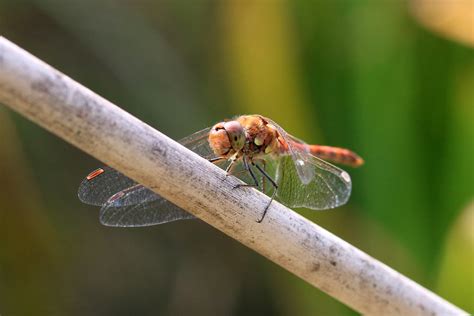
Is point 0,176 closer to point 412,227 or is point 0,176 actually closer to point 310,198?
point 310,198

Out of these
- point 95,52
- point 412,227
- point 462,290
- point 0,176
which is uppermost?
point 95,52

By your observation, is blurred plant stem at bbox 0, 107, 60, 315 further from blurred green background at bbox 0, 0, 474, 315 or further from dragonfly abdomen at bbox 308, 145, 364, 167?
dragonfly abdomen at bbox 308, 145, 364, 167

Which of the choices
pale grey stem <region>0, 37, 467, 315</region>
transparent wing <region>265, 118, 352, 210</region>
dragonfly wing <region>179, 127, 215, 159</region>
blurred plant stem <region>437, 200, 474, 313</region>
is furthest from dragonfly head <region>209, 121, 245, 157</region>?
blurred plant stem <region>437, 200, 474, 313</region>

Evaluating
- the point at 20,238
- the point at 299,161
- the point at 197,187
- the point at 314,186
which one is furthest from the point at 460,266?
the point at 20,238

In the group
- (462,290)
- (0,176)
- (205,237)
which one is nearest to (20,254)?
(0,176)

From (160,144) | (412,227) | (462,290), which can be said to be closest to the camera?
(160,144)

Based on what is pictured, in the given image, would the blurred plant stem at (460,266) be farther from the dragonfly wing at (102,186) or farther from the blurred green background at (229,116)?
the dragonfly wing at (102,186)
